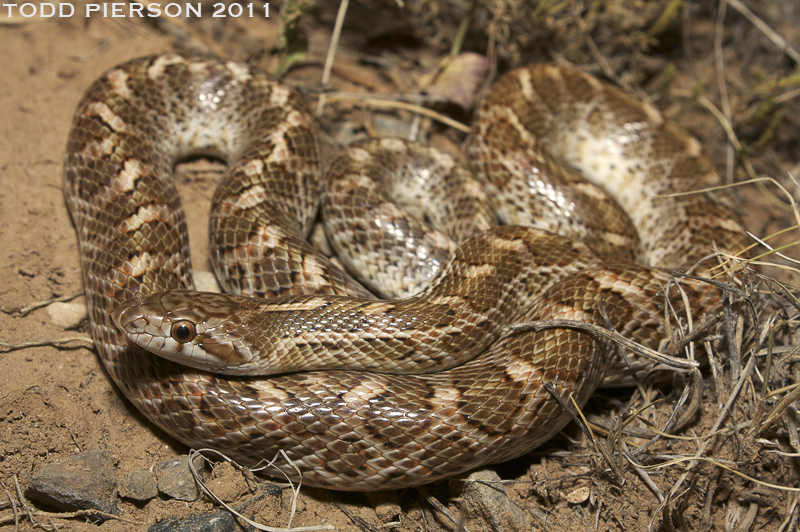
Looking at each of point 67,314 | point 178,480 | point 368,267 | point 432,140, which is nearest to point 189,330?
point 178,480

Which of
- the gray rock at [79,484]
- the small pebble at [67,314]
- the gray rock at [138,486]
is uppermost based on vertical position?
the small pebble at [67,314]

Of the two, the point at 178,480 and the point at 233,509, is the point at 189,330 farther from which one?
the point at 233,509

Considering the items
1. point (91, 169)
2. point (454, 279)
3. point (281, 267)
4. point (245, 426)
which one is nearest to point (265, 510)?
point (245, 426)

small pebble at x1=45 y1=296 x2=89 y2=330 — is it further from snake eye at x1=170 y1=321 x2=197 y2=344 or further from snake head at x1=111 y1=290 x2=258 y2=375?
snake eye at x1=170 y1=321 x2=197 y2=344

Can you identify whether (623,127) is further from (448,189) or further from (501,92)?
(448,189)

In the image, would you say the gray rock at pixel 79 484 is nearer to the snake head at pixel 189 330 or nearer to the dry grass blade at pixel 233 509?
the dry grass blade at pixel 233 509

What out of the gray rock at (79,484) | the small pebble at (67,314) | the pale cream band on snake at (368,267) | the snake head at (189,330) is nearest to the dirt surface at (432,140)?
the small pebble at (67,314)

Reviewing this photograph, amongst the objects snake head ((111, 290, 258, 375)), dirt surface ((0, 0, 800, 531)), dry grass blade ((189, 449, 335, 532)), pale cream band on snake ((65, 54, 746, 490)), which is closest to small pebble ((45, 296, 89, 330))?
dirt surface ((0, 0, 800, 531))
